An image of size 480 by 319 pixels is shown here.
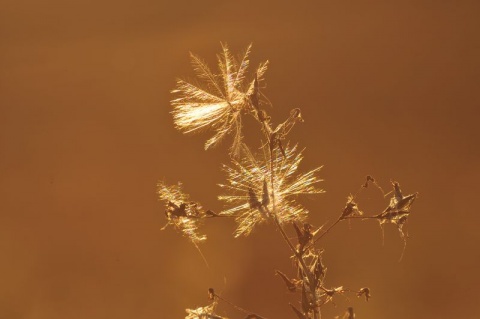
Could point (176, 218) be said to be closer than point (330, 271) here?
Yes

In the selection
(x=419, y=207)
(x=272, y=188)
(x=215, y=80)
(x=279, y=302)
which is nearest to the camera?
(x=272, y=188)

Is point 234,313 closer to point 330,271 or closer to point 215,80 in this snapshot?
point 330,271

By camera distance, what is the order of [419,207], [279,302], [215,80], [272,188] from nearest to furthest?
[272,188] < [215,80] < [279,302] < [419,207]

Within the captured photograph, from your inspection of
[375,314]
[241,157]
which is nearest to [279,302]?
[375,314]

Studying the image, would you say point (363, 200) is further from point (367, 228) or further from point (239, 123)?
point (239, 123)

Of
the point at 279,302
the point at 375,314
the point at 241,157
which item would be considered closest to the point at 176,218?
the point at 241,157

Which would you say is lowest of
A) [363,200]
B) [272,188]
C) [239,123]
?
[272,188]

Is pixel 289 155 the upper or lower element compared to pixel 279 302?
lower
